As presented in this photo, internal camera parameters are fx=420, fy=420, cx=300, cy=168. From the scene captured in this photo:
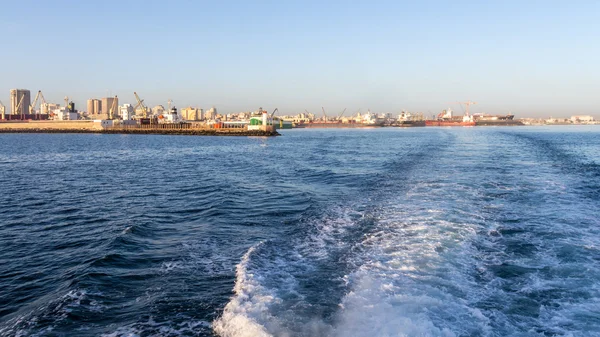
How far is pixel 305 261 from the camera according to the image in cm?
743

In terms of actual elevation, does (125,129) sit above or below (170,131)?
above

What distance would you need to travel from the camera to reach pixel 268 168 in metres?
23.5

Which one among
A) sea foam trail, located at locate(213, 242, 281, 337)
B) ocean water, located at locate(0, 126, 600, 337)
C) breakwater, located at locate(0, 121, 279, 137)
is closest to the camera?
sea foam trail, located at locate(213, 242, 281, 337)

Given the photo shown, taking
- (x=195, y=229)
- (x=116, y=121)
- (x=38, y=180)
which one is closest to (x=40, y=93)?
(x=116, y=121)

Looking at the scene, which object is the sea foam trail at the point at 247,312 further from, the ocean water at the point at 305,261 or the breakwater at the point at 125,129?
the breakwater at the point at 125,129

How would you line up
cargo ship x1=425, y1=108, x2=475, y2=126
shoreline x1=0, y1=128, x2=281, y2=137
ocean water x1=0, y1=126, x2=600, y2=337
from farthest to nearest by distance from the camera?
cargo ship x1=425, y1=108, x2=475, y2=126, shoreline x1=0, y1=128, x2=281, y2=137, ocean water x1=0, y1=126, x2=600, y2=337

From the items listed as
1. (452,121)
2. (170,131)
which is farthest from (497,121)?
(170,131)

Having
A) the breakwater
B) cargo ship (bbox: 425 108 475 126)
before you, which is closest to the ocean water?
the breakwater

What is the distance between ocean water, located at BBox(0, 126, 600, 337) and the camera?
5164 mm

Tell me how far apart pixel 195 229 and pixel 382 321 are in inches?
232

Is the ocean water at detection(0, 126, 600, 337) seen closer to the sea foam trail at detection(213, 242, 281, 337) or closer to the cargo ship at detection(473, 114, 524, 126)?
the sea foam trail at detection(213, 242, 281, 337)

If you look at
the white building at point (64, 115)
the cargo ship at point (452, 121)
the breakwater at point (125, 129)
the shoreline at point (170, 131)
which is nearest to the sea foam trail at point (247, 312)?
the shoreline at point (170, 131)

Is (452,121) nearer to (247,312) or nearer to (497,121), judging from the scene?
(497,121)

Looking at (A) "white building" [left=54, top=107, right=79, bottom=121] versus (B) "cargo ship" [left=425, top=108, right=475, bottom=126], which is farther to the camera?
(B) "cargo ship" [left=425, top=108, right=475, bottom=126]
